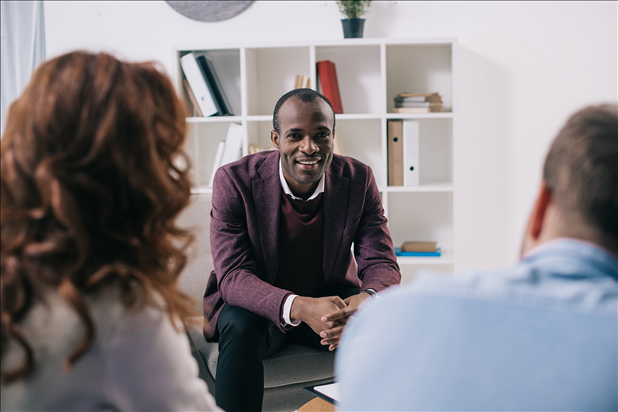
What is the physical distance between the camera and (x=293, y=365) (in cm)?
162

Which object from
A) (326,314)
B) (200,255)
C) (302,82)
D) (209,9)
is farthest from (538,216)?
(209,9)

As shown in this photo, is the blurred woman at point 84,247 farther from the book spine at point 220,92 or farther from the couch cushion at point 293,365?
the book spine at point 220,92

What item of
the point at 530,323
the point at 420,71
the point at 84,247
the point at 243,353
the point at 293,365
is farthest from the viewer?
the point at 420,71

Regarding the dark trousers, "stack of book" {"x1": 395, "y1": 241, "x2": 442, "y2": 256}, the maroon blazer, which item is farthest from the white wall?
the dark trousers

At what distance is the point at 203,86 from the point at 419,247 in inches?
54.5

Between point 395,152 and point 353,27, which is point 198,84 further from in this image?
point 395,152

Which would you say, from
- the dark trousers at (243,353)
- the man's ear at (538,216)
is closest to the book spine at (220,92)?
the dark trousers at (243,353)

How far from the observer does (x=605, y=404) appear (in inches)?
18.3

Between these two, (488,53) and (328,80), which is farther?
(488,53)

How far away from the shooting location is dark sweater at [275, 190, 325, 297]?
1.74 meters

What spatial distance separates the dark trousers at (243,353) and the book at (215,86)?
1.32 metres

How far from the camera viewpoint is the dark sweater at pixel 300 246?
174cm

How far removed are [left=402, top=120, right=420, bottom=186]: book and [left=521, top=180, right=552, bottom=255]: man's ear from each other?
204 cm

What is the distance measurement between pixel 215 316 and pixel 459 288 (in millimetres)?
1300
